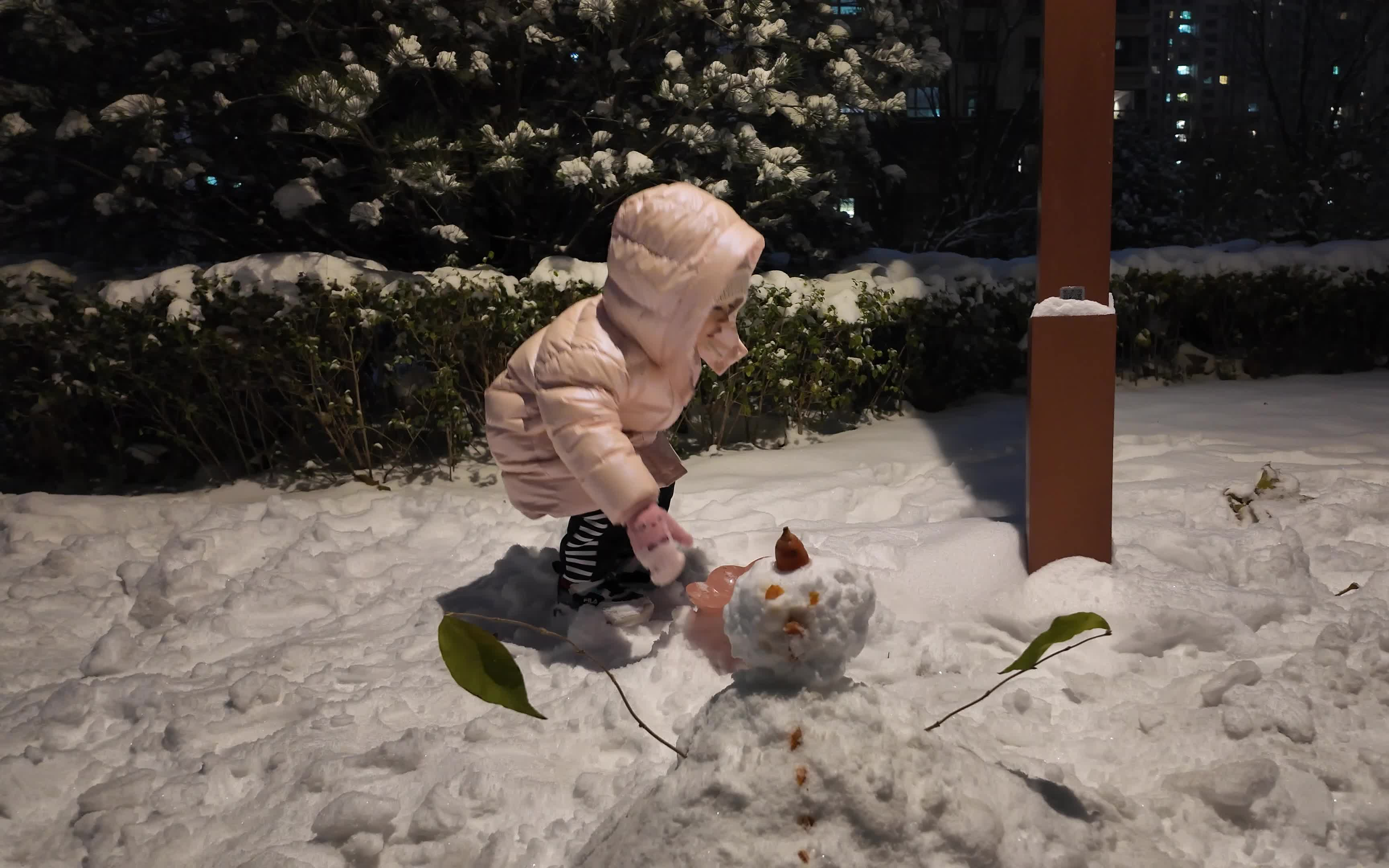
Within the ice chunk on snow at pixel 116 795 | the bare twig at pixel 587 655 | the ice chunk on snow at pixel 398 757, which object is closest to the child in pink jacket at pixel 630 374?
the bare twig at pixel 587 655

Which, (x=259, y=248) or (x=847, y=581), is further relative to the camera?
(x=259, y=248)

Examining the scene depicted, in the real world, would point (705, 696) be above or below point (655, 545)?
below

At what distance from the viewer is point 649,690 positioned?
2186 mm

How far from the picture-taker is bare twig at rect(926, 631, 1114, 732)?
1.56 meters

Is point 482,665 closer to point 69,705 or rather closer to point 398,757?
point 398,757

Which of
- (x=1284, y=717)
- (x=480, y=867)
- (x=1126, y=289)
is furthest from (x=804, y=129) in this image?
(x=480, y=867)

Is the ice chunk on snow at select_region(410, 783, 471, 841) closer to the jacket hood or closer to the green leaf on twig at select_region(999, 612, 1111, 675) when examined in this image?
the green leaf on twig at select_region(999, 612, 1111, 675)

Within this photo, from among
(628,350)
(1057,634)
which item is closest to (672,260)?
(628,350)

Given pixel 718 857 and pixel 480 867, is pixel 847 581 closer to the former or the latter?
pixel 718 857

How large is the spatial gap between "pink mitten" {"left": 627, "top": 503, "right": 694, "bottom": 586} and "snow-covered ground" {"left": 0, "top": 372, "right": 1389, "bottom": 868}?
0.82ft

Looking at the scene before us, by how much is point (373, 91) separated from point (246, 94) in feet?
4.91

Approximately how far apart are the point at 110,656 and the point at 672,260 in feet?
6.21

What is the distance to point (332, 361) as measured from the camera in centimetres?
427

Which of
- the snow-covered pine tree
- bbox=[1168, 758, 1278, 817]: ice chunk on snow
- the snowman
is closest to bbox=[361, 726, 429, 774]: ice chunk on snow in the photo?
the snowman
